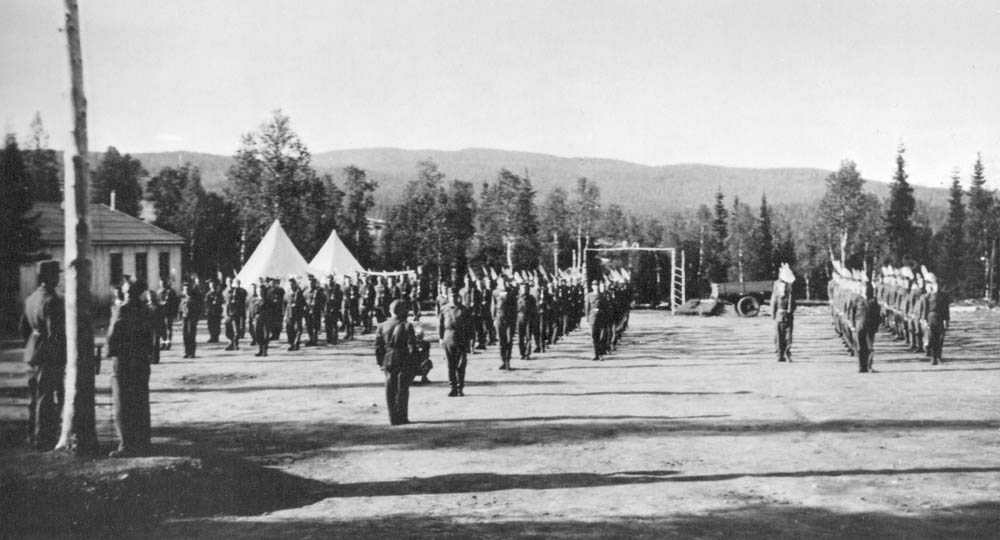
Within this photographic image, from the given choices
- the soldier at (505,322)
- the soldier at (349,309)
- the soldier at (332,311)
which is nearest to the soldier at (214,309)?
the soldier at (332,311)

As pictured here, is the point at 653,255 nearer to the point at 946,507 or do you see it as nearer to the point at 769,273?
the point at 769,273

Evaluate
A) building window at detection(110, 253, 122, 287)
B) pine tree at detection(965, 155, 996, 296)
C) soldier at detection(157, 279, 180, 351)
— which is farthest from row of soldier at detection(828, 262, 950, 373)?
pine tree at detection(965, 155, 996, 296)

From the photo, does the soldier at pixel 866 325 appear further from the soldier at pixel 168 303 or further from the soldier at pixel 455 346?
the soldier at pixel 168 303

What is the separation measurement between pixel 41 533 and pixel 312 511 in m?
2.02

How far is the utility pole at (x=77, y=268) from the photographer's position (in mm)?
7902

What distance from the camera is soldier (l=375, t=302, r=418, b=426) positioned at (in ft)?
36.7

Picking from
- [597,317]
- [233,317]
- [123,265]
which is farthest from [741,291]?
[233,317]

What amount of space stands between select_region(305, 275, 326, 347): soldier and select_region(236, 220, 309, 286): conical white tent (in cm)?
580

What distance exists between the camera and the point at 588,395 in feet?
45.8

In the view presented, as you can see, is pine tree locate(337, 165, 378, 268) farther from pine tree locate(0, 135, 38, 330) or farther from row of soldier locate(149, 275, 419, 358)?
pine tree locate(0, 135, 38, 330)

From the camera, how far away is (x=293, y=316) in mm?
21578

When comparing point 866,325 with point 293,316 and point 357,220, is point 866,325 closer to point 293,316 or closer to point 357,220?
point 293,316

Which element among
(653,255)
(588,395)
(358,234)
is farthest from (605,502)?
(358,234)

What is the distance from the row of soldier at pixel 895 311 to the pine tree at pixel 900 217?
47655 millimetres
